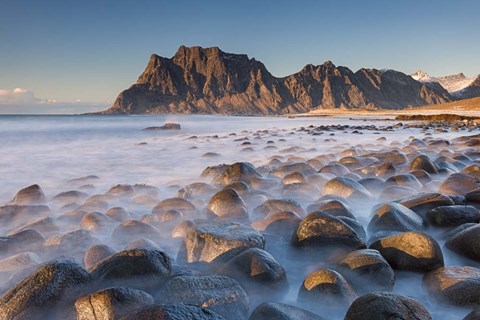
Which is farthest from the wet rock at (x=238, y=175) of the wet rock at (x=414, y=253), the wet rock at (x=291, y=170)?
the wet rock at (x=414, y=253)

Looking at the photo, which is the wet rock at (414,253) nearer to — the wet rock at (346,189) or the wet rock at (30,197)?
the wet rock at (346,189)

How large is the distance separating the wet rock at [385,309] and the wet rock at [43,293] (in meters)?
1.64

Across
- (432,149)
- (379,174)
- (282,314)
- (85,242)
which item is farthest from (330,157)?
(282,314)

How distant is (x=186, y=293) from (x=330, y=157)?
254 inches

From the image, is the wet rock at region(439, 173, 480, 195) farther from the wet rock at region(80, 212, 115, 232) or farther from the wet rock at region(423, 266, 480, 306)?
the wet rock at region(80, 212, 115, 232)

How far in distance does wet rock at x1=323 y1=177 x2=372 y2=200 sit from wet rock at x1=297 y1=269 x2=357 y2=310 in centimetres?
243

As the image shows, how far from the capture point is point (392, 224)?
3301 millimetres

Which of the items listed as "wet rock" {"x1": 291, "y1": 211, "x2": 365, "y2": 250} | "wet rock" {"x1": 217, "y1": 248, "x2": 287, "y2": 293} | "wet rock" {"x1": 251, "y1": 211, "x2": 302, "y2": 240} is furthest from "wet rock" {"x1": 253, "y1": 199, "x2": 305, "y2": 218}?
"wet rock" {"x1": 217, "y1": 248, "x2": 287, "y2": 293}

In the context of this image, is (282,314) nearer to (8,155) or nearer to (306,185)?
(306,185)

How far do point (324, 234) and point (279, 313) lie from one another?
112 centimetres

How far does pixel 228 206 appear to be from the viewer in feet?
13.2

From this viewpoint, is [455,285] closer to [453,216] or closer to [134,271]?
[453,216]

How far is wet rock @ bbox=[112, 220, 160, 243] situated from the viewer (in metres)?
3.46

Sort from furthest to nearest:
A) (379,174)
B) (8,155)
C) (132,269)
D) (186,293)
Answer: (8,155)
(379,174)
(132,269)
(186,293)
